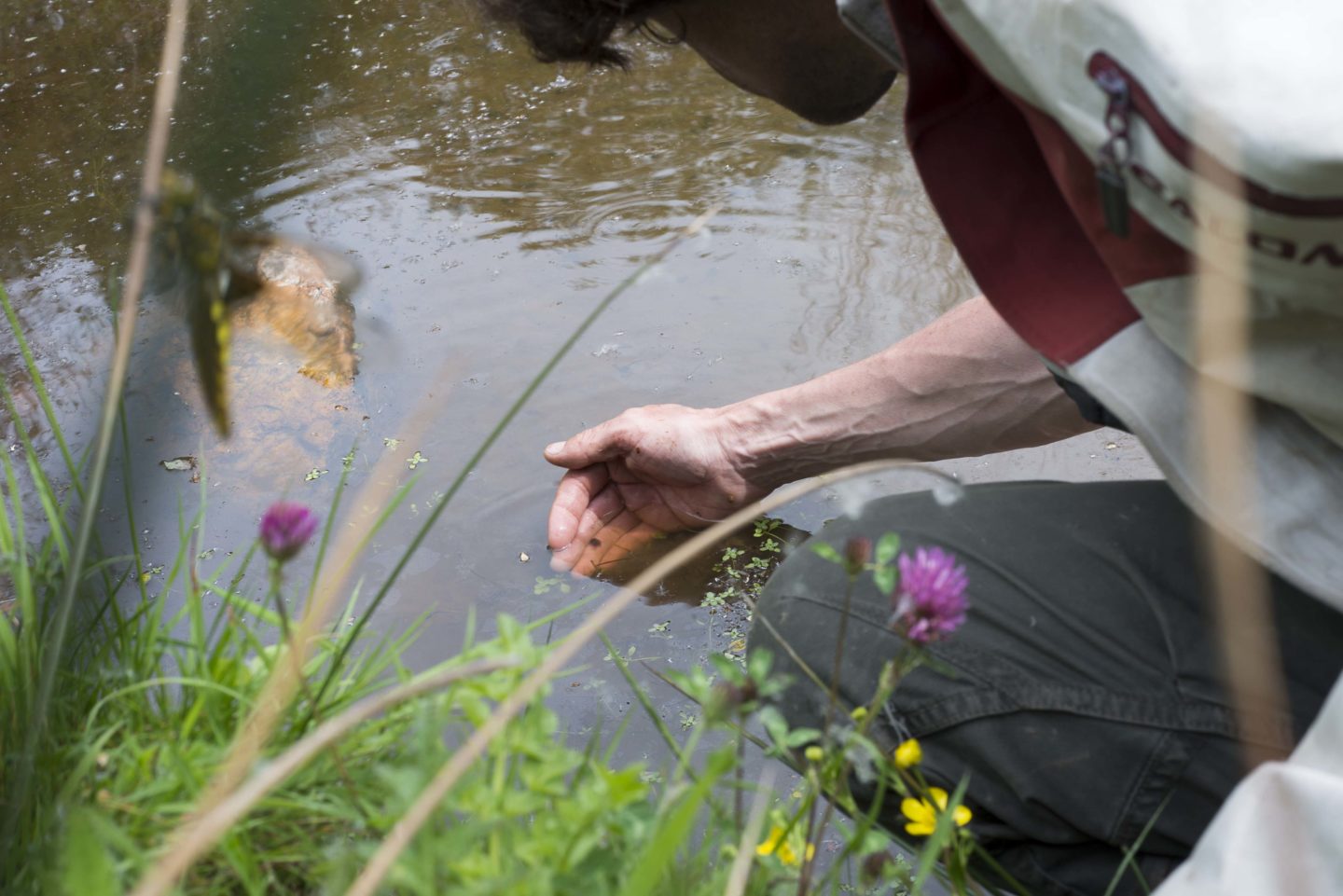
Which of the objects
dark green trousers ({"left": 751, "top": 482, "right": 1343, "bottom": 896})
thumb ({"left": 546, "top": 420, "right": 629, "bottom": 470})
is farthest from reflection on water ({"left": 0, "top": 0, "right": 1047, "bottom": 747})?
dark green trousers ({"left": 751, "top": 482, "right": 1343, "bottom": 896})

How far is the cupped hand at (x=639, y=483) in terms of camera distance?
2.62 m

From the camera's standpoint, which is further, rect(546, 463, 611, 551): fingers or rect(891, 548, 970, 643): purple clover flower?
rect(546, 463, 611, 551): fingers

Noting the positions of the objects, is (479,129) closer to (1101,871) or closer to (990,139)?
(990,139)

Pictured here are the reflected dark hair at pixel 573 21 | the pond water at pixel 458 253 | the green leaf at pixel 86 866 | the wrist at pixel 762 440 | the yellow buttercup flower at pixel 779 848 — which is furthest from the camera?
the pond water at pixel 458 253

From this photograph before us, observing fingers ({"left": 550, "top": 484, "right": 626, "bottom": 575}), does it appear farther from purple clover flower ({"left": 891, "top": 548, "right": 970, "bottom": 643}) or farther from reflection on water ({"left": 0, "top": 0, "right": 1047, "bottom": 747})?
purple clover flower ({"left": 891, "top": 548, "right": 970, "bottom": 643})

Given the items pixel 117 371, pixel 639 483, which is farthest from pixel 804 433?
pixel 117 371

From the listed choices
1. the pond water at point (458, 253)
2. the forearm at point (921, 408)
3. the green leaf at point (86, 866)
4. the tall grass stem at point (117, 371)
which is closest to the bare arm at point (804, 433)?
the forearm at point (921, 408)

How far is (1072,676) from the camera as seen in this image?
1538 mm

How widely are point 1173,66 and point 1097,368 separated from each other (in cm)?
41

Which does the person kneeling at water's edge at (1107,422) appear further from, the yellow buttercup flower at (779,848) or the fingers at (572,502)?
the fingers at (572,502)

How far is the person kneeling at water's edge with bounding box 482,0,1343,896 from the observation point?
39.5 inches

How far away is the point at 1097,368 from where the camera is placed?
1326 mm

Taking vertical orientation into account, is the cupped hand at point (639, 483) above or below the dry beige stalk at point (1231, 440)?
below

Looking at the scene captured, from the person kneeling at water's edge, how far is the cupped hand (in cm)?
72
